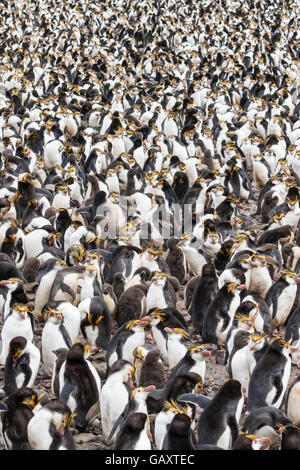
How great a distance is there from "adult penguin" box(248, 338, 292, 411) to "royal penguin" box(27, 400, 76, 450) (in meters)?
1.47

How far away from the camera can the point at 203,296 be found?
698 cm

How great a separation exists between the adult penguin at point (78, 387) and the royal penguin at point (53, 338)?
0.73 meters

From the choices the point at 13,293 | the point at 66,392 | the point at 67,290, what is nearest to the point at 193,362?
the point at 66,392

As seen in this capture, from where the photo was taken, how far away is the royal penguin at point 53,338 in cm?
623

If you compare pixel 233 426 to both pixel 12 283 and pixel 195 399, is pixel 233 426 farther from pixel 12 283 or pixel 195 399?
pixel 12 283

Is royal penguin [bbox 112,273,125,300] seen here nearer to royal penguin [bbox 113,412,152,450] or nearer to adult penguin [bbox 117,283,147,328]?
adult penguin [bbox 117,283,147,328]

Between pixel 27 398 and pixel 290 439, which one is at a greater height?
pixel 27 398

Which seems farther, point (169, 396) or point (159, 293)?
point (159, 293)

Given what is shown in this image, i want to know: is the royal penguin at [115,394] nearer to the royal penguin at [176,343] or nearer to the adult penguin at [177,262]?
the royal penguin at [176,343]

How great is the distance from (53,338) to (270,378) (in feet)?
5.97

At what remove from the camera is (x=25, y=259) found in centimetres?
845

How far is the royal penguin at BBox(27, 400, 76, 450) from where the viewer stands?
4.77m
